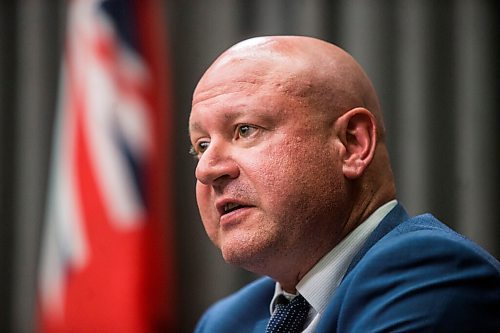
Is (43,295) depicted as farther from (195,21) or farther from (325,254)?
(325,254)

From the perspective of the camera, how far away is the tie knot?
1.54 m

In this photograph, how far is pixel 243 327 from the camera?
5.90ft

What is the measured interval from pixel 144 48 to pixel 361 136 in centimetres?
198

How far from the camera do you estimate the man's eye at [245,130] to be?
156cm

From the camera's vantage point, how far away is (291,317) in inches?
61.3

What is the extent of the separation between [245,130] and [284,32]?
220 cm

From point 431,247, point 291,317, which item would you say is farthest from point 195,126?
point 431,247

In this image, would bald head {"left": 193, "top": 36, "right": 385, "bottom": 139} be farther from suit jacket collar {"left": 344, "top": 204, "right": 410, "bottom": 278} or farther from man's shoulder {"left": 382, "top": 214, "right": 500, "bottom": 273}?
man's shoulder {"left": 382, "top": 214, "right": 500, "bottom": 273}

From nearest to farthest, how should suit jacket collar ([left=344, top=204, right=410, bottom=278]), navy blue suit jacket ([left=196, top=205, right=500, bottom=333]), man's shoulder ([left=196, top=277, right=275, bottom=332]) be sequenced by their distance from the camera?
navy blue suit jacket ([left=196, top=205, right=500, bottom=333]), suit jacket collar ([left=344, top=204, right=410, bottom=278]), man's shoulder ([left=196, top=277, right=275, bottom=332])

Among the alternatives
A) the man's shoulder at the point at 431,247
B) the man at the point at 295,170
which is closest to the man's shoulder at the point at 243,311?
the man at the point at 295,170

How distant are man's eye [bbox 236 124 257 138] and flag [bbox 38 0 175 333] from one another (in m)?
1.78

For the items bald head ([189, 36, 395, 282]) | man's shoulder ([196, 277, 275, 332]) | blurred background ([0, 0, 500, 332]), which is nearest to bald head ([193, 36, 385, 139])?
bald head ([189, 36, 395, 282])

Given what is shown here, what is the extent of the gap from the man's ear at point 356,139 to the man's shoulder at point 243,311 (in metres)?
0.44

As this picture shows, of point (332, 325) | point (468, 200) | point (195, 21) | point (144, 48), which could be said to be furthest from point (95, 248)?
point (332, 325)
